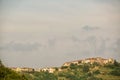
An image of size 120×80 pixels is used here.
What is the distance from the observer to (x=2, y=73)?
86.3m

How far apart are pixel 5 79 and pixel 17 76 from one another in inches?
250

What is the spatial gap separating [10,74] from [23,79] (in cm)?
390

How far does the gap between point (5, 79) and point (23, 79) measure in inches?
270

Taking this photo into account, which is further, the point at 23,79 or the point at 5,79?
the point at 23,79

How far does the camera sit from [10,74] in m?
89.4

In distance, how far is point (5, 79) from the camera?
84188mm

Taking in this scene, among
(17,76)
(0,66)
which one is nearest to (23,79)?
(17,76)

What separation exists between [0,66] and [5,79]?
5.70 meters

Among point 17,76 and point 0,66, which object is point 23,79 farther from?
point 0,66

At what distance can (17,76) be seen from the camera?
9006cm

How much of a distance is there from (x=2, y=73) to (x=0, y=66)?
294cm

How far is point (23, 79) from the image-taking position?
3529 inches

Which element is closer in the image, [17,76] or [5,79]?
[5,79]
